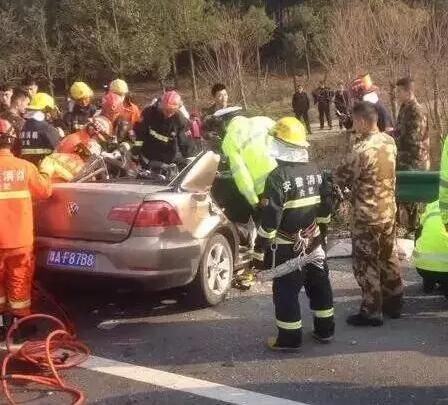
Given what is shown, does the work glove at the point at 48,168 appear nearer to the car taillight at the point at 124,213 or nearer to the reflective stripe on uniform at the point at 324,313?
the car taillight at the point at 124,213

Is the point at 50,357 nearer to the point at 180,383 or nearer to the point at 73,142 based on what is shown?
the point at 180,383

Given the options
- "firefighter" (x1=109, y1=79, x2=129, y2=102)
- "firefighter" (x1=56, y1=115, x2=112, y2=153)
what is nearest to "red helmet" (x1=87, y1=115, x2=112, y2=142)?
"firefighter" (x1=56, y1=115, x2=112, y2=153)

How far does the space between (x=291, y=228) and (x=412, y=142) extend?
12.6ft

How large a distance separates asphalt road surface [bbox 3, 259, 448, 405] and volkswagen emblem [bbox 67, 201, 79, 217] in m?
0.61

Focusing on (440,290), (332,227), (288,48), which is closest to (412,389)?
(440,290)

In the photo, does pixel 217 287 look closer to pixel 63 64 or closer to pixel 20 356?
pixel 20 356

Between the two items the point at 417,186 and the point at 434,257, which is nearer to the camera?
the point at 434,257

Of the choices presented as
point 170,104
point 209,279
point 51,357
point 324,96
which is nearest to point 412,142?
point 170,104

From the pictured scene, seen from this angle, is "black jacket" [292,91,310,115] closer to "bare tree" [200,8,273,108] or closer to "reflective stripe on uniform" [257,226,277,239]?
"bare tree" [200,8,273,108]

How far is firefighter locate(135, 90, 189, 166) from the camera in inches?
307

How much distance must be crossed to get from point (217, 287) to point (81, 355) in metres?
1.46

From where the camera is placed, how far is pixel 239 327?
19.1ft

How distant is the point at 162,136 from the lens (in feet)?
25.7

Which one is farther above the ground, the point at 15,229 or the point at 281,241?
the point at 15,229
